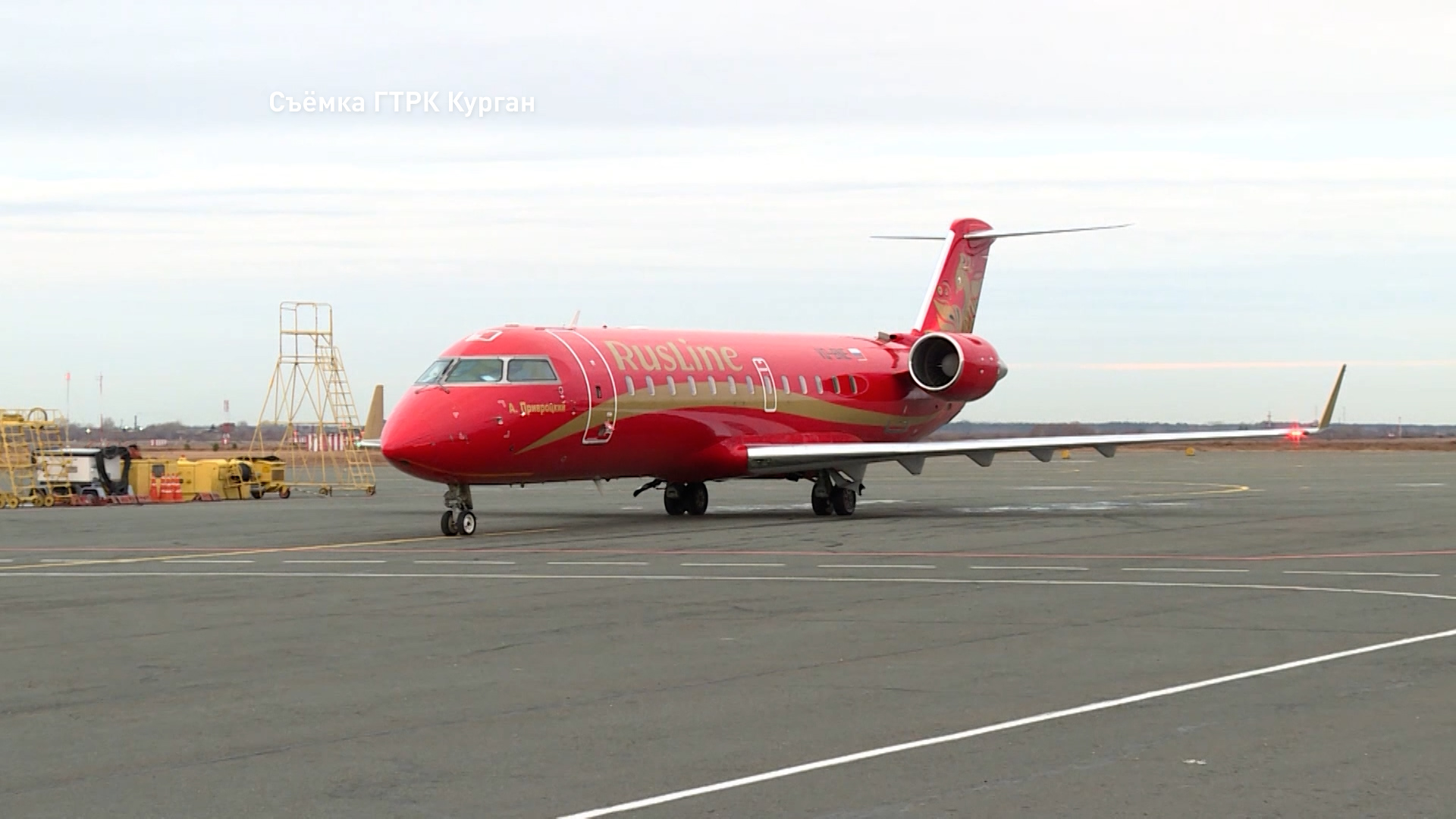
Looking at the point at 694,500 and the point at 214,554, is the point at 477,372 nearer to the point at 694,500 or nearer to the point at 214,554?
the point at 214,554

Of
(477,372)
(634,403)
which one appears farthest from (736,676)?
(634,403)

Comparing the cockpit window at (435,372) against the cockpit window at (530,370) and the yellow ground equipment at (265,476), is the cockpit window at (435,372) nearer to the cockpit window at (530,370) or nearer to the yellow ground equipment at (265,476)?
the cockpit window at (530,370)

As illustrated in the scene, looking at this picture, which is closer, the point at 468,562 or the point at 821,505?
the point at 468,562

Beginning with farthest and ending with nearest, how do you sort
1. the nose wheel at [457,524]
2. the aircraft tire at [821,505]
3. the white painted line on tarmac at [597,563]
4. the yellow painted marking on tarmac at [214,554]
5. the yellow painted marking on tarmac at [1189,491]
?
the yellow painted marking on tarmac at [1189,491]
the aircraft tire at [821,505]
the nose wheel at [457,524]
the yellow painted marking on tarmac at [214,554]
the white painted line on tarmac at [597,563]

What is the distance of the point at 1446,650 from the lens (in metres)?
12.1

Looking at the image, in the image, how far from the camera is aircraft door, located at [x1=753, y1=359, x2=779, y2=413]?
3127 cm

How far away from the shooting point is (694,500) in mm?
31391

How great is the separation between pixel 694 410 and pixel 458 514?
5501mm

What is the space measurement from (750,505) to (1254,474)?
78.4 ft

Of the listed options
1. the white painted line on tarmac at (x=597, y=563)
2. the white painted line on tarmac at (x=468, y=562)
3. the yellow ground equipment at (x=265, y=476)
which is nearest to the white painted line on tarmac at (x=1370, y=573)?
the white painted line on tarmac at (x=597, y=563)

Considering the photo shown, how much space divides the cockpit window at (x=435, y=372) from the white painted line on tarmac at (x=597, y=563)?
612 cm

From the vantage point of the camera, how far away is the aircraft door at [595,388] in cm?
2695

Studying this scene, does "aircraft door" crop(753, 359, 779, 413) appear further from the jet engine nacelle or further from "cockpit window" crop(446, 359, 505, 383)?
"cockpit window" crop(446, 359, 505, 383)

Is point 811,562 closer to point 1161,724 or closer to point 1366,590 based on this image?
point 1366,590
